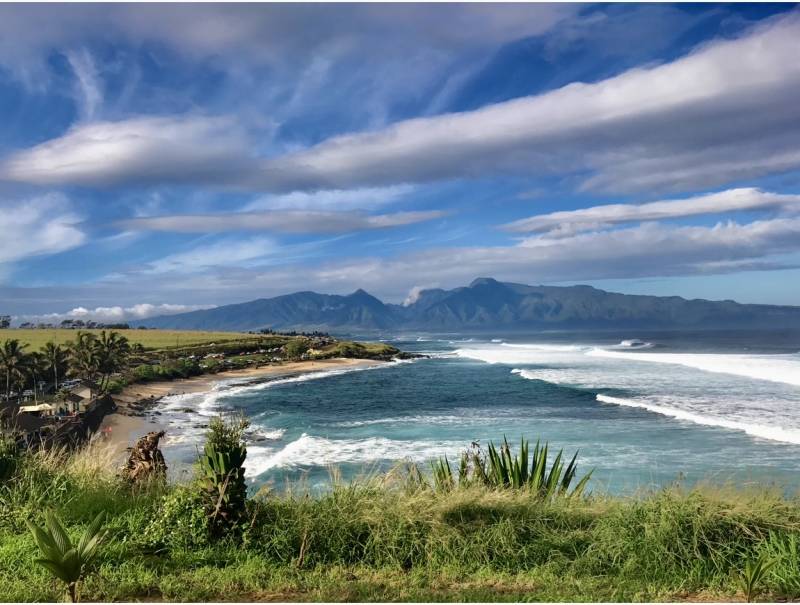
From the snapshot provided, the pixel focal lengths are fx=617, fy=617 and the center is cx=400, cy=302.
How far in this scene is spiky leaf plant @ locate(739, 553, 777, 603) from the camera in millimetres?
5541

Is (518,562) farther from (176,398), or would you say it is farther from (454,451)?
(176,398)

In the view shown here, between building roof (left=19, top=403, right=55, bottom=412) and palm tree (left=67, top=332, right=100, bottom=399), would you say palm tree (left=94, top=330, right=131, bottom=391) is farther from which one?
building roof (left=19, top=403, right=55, bottom=412)

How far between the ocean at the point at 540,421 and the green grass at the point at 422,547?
6.11 ft

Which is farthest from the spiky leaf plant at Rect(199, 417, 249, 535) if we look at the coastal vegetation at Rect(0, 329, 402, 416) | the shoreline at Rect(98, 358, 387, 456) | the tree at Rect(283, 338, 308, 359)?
the tree at Rect(283, 338, 308, 359)

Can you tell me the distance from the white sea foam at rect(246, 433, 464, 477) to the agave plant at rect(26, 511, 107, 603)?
16.9 metres

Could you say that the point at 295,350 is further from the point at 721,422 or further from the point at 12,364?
the point at 721,422

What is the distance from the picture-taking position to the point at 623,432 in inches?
1162

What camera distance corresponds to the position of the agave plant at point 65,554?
5266 millimetres

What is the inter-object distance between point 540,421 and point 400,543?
94.2 feet

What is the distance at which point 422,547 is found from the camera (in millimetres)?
6578

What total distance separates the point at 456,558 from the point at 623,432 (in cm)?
2541

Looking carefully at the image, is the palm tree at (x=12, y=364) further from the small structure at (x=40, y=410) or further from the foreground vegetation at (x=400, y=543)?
the foreground vegetation at (x=400, y=543)

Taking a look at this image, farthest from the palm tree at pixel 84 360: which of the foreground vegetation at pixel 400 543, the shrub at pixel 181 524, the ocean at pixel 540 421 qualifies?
the shrub at pixel 181 524

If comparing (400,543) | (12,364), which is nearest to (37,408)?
(12,364)
